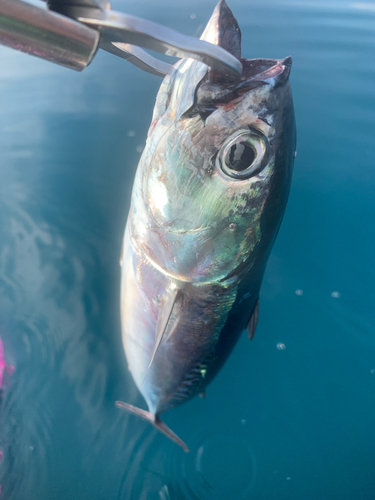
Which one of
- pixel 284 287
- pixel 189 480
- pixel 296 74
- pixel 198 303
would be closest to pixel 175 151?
pixel 198 303

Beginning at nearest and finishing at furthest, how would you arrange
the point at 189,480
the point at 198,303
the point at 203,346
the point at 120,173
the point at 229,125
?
the point at 229,125 < the point at 198,303 < the point at 203,346 < the point at 189,480 < the point at 120,173

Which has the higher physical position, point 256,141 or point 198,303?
point 256,141

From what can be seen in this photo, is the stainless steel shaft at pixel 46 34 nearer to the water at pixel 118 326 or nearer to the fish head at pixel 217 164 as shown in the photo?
the fish head at pixel 217 164

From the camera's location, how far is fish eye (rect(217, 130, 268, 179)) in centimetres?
73

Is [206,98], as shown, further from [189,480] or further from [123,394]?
[189,480]

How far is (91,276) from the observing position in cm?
194

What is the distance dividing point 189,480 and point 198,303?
154 centimetres

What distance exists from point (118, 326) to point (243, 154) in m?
1.54

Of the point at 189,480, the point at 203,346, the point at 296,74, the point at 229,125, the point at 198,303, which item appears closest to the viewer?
the point at 229,125

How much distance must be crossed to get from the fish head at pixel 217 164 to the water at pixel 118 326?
116cm

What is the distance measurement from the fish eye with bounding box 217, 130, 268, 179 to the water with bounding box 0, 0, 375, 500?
1365mm

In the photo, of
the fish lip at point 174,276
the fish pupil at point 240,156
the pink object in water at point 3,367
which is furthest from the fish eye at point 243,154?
the pink object in water at point 3,367

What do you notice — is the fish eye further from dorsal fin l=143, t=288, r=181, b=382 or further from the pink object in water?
the pink object in water

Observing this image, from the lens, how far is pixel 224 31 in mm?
724
